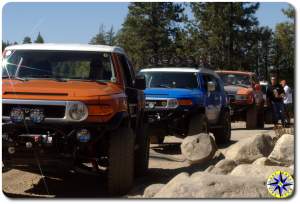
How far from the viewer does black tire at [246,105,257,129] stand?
57.9 ft

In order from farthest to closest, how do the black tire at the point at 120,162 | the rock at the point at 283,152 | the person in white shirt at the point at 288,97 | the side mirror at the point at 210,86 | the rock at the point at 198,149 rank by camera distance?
the person in white shirt at the point at 288,97 → the side mirror at the point at 210,86 → the rock at the point at 198,149 → the rock at the point at 283,152 → the black tire at the point at 120,162

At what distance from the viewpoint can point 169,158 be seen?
34.8 ft

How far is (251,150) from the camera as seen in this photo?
28.0 ft

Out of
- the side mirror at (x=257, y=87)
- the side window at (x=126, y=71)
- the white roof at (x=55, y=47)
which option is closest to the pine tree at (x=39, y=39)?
the white roof at (x=55, y=47)

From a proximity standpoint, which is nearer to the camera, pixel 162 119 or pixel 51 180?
pixel 51 180

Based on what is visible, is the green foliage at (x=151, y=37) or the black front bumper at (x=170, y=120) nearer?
the black front bumper at (x=170, y=120)

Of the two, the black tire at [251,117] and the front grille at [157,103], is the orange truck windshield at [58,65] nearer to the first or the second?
the front grille at [157,103]

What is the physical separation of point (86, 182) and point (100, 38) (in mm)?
2363

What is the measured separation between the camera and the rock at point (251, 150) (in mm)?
8359

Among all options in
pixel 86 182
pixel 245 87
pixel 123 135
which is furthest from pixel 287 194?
pixel 245 87

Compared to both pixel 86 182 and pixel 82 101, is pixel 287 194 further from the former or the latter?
pixel 86 182

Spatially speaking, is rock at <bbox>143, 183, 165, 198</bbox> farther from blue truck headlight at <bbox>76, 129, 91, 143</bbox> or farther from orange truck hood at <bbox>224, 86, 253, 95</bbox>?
orange truck hood at <bbox>224, 86, 253, 95</bbox>

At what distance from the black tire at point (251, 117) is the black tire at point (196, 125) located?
6.23 metres

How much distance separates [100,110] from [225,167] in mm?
2227
